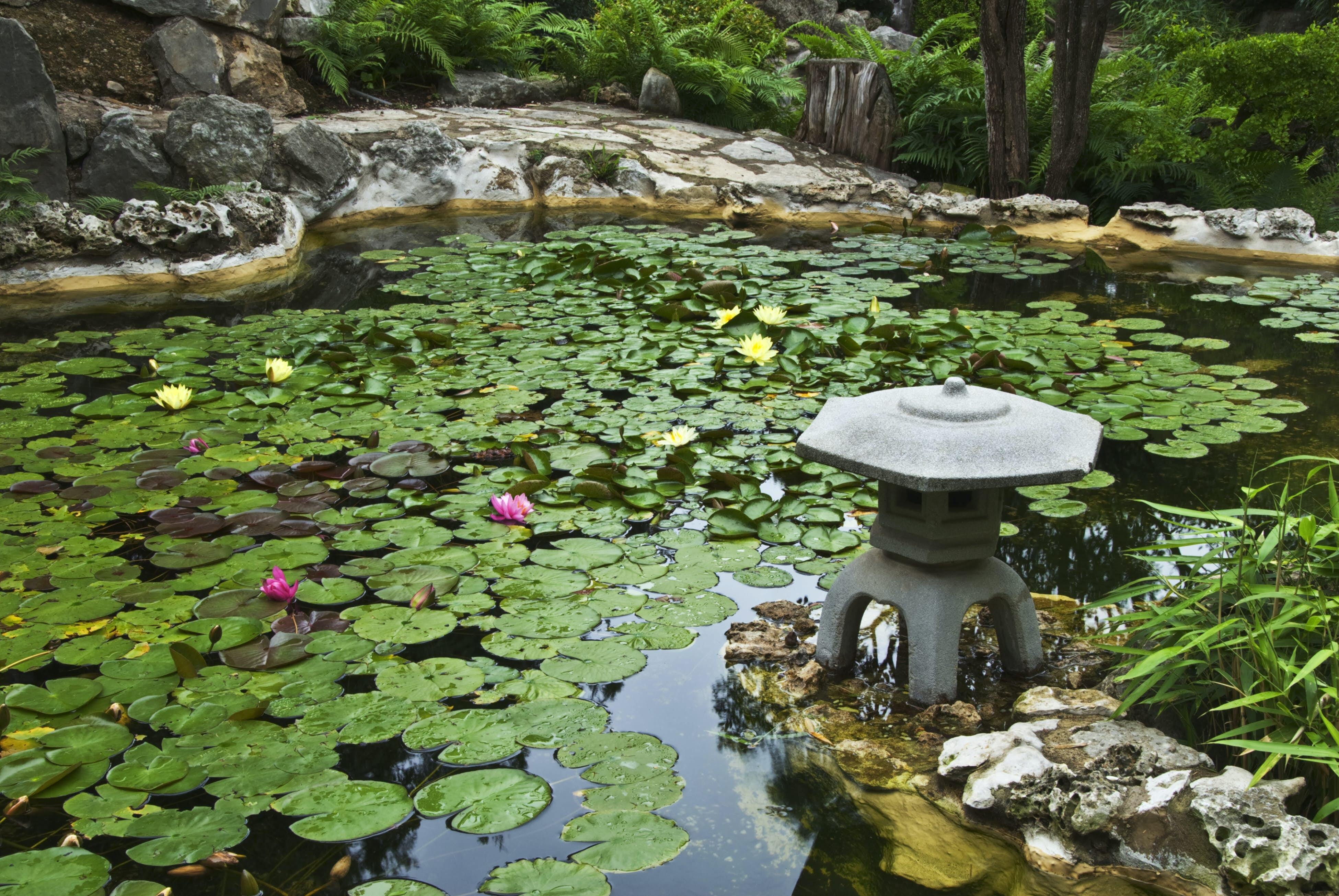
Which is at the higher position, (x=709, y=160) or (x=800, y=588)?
(x=709, y=160)

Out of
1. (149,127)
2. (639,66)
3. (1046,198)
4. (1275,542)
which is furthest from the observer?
(639,66)

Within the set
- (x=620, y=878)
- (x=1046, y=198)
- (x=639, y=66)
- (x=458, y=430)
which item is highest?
(x=639, y=66)

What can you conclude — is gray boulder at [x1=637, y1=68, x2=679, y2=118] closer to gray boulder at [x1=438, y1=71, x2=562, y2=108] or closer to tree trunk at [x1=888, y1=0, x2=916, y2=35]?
gray boulder at [x1=438, y1=71, x2=562, y2=108]

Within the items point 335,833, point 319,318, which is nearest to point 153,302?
point 319,318

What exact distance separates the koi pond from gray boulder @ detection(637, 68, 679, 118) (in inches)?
154

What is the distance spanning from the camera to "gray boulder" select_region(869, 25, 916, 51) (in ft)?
41.9

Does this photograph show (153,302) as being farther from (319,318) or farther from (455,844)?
(455,844)

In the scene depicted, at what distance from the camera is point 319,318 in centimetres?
416

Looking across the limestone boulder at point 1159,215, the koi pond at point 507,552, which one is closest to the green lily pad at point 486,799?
the koi pond at point 507,552

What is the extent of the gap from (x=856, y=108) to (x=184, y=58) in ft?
15.2

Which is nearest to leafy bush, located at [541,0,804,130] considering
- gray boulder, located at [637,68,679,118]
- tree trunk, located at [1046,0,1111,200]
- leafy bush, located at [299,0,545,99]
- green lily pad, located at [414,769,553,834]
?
gray boulder, located at [637,68,679,118]

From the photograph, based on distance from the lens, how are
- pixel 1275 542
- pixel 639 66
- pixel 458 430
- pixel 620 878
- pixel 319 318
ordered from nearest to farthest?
pixel 620 878
pixel 1275 542
pixel 458 430
pixel 319 318
pixel 639 66

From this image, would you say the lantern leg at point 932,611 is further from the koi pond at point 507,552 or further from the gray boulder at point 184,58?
the gray boulder at point 184,58

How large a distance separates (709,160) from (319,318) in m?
3.53
